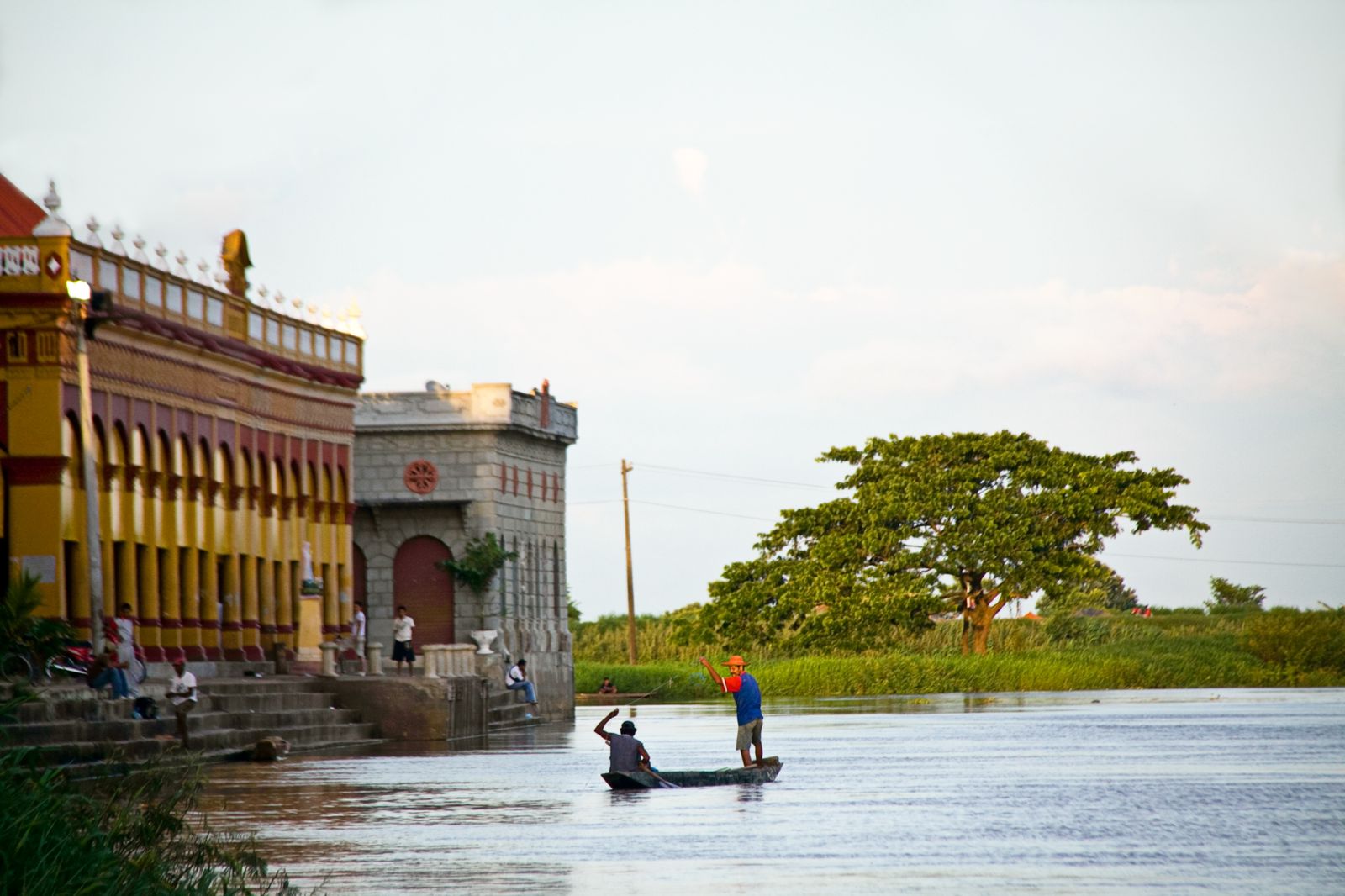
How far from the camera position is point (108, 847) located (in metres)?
13.2

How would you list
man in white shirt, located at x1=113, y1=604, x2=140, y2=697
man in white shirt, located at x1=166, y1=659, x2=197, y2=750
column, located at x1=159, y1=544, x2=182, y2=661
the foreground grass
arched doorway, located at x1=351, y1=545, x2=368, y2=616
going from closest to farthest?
the foreground grass < man in white shirt, located at x1=166, y1=659, x2=197, y2=750 < man in white shirt, located at x1=113, y1=604, x2=140, y2=697 < column, located at x1=159, y1=544, x2=182, y2=661 < arched doorway, located at x1=351, y1=545, x2=368, y2=616

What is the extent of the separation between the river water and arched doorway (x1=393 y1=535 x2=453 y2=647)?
886 inches

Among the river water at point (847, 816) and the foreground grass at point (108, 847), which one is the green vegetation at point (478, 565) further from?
the foreground grass at point (108, 847)

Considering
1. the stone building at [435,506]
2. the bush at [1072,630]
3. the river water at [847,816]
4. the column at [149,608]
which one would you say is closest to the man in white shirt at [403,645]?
the column at [149,608]

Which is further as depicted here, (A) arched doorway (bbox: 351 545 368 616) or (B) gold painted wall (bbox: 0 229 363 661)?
(A) arched doorway (bbox: 351 545 368 616)

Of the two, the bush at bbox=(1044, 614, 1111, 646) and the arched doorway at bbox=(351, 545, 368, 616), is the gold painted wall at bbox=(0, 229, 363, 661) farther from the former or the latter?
the bush at bbox=(1044, 614, 1111, 646)

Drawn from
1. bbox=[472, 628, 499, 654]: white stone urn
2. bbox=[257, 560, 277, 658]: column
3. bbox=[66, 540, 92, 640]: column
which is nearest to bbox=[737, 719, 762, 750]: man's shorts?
bbox=[66, 540, 92, 640]: column

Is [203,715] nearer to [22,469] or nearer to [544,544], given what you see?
[22,469]

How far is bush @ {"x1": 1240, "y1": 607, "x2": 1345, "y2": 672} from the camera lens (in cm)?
6812

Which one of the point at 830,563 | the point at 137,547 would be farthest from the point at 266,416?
the point at 830,563

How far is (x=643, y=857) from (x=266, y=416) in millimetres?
32181

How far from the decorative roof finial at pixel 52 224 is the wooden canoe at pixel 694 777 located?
16401 millimetres

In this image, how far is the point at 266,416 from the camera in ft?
160

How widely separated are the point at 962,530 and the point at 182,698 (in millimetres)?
39118
